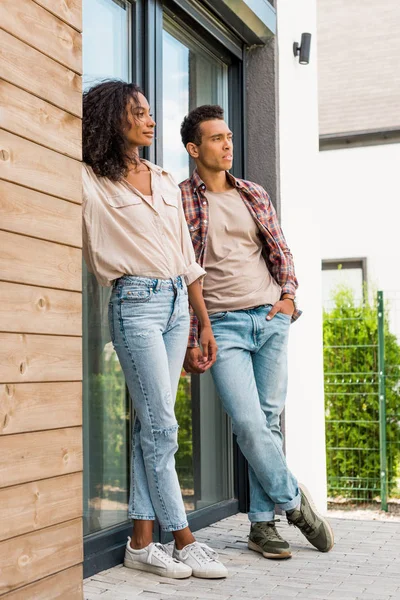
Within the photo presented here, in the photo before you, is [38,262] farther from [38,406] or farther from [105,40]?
[105,40]

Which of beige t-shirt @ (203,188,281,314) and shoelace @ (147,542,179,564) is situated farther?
beige t-shirt @ (203,188,281,314)

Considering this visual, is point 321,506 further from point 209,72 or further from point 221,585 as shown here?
point 209,72

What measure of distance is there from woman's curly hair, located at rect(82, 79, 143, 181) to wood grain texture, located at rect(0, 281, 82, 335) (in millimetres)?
699

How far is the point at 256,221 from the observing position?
12.0 ft

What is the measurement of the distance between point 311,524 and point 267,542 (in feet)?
0.66

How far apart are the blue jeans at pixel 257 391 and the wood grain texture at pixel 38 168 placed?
123 cm

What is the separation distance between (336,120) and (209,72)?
20.5ft

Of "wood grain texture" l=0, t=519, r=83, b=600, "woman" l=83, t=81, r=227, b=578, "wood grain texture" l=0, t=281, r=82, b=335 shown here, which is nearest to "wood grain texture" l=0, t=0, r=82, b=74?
"woman" l=83, t=81, r=227, b=578

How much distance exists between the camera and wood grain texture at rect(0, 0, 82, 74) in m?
2.20

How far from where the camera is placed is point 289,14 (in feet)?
16.5

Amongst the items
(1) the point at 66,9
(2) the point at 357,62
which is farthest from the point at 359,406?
(2) the point at 357,62

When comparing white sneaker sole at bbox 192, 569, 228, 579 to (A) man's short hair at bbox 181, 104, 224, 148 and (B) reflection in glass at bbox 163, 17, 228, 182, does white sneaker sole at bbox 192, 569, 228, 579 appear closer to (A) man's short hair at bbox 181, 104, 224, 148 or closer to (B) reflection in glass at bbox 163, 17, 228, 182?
(A) man's short hair at bbox 181, 104, 224, 148

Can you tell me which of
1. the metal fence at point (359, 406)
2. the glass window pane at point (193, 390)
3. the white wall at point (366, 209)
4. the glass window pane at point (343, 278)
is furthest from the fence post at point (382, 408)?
the glass window pane at point (343, 278)

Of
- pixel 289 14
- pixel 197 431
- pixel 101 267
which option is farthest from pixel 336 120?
pixel 101 267
